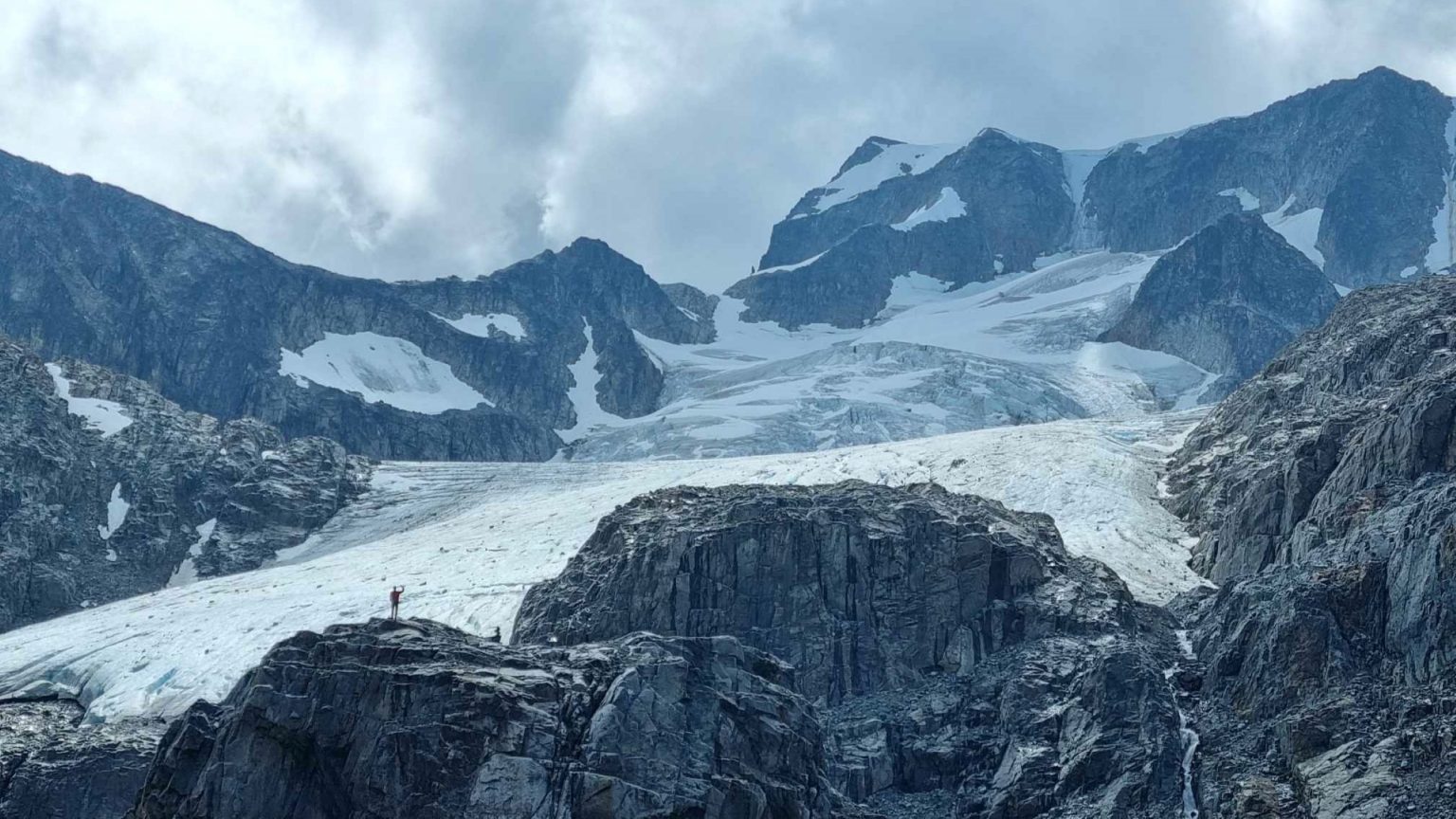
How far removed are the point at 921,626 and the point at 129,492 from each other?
82.2 meters

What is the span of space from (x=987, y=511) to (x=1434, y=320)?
104 feet

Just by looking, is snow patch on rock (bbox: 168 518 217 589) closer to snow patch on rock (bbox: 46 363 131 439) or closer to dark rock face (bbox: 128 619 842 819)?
snow patch on rock (bbox: 46 363 131 439)

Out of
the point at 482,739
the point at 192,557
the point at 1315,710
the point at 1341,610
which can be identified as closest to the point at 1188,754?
the point at 1315,710

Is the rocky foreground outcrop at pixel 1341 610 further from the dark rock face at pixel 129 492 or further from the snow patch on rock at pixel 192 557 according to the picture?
the snow patch on rock at pixel 192 557

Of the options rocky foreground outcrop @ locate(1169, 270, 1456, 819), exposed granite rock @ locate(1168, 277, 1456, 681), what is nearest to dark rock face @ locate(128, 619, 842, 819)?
rocky foreground outcrop @ locate(1169, 270, 1456, 819)

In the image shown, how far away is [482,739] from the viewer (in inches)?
1807

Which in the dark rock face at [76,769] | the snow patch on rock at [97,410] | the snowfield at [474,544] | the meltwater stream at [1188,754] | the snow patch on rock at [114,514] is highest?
the snow patch on rock at [97,410]

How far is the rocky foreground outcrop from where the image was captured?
51.0 m

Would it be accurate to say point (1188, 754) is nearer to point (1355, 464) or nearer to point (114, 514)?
point (1355, 464)

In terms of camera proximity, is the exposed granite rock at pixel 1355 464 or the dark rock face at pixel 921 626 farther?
the dark rock face at pixel 921 626

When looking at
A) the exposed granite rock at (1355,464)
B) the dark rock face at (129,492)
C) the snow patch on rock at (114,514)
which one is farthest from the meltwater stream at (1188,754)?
the snow patch on rock at (114,514)

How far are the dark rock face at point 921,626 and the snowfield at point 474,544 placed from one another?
32.2 ft

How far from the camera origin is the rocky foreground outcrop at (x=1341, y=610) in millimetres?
51031

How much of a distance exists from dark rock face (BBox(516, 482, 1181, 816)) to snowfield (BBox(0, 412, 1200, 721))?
32.2ft
